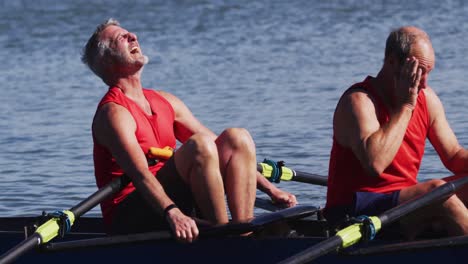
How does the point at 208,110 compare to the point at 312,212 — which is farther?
the point at 208,110

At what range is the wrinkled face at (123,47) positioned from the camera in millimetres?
6836

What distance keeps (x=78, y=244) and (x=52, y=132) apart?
5.89 metres

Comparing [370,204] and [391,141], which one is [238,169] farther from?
[391,141]

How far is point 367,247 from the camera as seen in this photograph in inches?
235

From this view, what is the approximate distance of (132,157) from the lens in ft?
21.2

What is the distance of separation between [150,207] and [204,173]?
388 millimetres

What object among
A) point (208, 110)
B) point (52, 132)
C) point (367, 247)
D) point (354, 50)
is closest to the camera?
point (367, 247)

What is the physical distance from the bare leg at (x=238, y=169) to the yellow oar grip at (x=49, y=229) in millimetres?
812

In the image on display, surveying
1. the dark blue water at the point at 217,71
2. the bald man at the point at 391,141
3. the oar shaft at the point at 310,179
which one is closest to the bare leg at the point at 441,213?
the bald man at the point at 391,141

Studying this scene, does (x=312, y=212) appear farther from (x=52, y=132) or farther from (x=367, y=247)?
(x=52, y=132)

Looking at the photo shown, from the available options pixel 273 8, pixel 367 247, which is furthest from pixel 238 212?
pixel 273 8

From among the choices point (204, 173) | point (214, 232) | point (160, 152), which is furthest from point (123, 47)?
point (214, 232)

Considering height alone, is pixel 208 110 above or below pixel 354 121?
below

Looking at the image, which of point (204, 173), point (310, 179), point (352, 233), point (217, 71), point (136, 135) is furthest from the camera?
point (217, 71)
